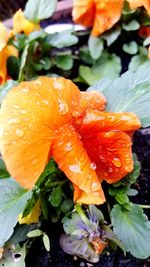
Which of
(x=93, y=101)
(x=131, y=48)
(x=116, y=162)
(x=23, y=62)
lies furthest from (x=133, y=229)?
(x=131, y=48)

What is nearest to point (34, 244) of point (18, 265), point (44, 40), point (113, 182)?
point (18, 265)

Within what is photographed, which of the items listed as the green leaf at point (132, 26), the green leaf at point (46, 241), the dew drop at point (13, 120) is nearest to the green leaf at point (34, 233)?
the green leaf at point (46, 241)

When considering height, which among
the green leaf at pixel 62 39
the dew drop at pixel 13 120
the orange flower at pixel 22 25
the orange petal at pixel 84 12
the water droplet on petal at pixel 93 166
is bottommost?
the water droplet on petal at pixel 93 166

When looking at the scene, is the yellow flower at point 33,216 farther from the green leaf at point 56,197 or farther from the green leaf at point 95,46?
the green leaf at point 95,46

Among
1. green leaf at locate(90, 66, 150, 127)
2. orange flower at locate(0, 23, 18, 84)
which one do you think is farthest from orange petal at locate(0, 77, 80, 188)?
orange flower at locate(0, 23, 18, 84)

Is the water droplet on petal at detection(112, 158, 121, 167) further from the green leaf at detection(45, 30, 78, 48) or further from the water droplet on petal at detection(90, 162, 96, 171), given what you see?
the green leaf at detection(45, 30, 78, 48)

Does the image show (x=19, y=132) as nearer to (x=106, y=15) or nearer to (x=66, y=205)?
(x=66, y=205)
